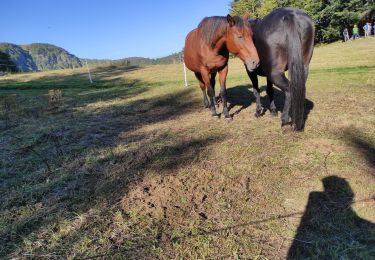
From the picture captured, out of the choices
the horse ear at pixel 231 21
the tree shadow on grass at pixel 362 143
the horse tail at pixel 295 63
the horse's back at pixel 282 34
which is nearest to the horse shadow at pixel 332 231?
the tree shadow on grass at pixel 362 143

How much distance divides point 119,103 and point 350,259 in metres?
9.30

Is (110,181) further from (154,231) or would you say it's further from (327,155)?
(327,155)

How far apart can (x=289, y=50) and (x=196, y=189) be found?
2874 millimetres

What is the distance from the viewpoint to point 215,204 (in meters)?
3.71

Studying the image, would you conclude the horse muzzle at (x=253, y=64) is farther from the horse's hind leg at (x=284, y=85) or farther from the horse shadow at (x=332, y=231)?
the horse shadow at (x=332, y=231)

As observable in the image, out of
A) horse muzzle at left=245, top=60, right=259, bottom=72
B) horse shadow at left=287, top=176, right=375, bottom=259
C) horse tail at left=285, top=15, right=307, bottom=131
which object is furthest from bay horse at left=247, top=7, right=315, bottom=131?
horse shadow at left=287, top=176, right=375, bottom=259

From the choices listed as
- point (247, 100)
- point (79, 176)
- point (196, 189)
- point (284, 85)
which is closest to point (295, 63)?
point (284, 85)

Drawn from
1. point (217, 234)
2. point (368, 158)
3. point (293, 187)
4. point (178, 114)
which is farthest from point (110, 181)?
point (178, 114)

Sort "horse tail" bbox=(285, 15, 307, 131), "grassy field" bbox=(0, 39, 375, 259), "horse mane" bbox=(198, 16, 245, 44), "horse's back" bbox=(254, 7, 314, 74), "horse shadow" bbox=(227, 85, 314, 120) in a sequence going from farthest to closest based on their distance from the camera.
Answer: "horse shadow" bbox=(227, 85, 314, 120) < "horse mane" bbox=(198, 16, 245, 44) < "horse's back" bbox=(254, 7, 314, 74) < "horse tail" bbox=(285, 15, 307, 131) < "grassy field" bbox=(0, 39, 375, 259)

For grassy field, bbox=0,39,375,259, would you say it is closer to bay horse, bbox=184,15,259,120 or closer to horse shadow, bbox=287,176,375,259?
horse shadow, bbox=287,176,375,259

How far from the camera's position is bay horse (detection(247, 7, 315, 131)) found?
511 cm

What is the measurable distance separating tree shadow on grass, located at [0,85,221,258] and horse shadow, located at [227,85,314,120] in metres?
2.09

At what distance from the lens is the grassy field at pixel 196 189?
10.1 feet

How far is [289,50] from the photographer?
5180mm
